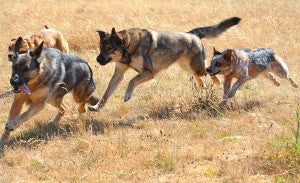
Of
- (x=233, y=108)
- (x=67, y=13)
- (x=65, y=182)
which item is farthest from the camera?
(x=67, y=13)

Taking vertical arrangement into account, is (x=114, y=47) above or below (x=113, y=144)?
above

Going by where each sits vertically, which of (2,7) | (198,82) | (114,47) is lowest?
(2,7)

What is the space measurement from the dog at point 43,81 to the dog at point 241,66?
231cm

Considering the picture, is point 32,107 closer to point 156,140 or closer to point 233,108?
point 156,140

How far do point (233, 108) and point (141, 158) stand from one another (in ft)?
9.56

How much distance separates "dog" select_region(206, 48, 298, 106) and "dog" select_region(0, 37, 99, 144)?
2308mm

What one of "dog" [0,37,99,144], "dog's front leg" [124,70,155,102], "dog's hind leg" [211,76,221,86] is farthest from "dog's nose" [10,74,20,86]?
"dog's hind leg" [211,76,221,86]

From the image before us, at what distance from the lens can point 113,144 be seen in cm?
722

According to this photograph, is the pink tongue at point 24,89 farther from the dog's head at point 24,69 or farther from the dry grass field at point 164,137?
the dry grass field at point 164,137

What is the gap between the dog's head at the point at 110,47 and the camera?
909cm

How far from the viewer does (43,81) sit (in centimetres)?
773

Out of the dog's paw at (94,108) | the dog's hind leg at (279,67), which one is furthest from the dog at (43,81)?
the dog's hind leg at (279,67)

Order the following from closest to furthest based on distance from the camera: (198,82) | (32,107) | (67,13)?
(32,107) → (198,82) → (67,13)

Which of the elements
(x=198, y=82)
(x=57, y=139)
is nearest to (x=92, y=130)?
(x=57, y=139)
